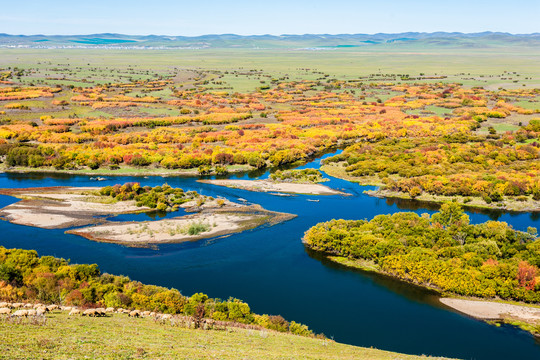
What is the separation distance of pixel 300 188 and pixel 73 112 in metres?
76.4

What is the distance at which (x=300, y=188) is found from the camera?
62.2 metres

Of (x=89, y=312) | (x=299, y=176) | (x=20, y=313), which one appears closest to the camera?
(x=20, y=313)

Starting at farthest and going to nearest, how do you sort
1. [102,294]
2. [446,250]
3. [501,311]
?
1. [446,250]
2. [501,311]
3. [102,294]

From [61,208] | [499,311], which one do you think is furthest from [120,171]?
[499,311]

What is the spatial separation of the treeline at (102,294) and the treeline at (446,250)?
12651 millimetres

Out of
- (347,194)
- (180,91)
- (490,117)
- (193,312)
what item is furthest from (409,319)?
(180,91)

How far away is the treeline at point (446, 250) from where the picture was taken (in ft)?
117

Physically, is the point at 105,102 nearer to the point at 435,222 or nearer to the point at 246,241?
the point at 246,241

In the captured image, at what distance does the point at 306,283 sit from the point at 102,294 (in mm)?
15999

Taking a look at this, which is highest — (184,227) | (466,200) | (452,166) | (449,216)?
(452,166)

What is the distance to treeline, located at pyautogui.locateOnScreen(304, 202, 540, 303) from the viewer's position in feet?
117

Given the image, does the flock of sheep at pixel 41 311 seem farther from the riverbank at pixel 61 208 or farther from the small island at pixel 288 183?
the small island at pixel 288 183

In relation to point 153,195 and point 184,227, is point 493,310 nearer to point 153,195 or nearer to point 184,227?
point 184,227

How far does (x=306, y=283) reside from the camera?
38188 millimetres
